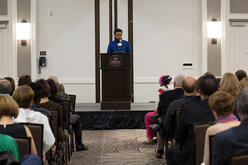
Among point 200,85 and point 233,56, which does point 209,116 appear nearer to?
point 200,85

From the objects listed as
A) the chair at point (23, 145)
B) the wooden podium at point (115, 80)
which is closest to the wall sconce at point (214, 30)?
the wooden podium at point (115, 80)

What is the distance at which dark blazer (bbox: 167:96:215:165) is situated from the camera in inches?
136

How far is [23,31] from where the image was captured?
378 inches

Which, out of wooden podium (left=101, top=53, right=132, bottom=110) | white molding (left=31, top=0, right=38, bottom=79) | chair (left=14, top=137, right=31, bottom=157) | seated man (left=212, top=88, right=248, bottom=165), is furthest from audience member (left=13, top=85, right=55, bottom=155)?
white molding (left=31, top=0, right=38, bottom=79)

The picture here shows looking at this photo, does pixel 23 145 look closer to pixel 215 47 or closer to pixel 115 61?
pixel 115 61

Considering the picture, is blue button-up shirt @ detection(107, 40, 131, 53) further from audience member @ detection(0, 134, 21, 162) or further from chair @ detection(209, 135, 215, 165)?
audience member @ detection(0, 134, 21, 162)

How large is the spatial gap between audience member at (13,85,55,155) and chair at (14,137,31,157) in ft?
2.74

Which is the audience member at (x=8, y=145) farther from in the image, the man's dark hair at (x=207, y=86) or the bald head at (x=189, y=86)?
the bald head at (x=189, y=86)

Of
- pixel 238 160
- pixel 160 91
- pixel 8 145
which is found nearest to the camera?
pixel 238 160

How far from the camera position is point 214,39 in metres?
9.79

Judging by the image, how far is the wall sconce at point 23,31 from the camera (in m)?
9.59

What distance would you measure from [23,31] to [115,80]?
334 cm

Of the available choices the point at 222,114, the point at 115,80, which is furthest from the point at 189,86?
the point at 115,80

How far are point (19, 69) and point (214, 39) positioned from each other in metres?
5.07
